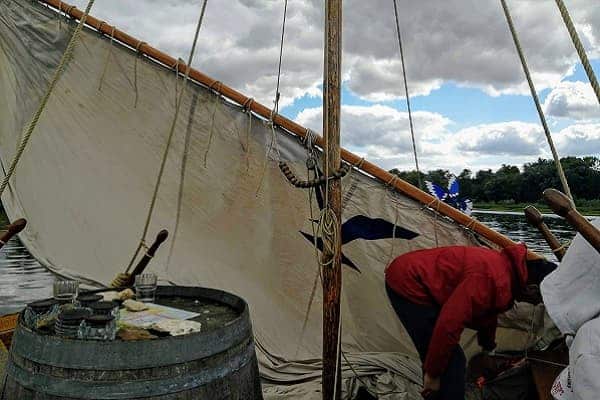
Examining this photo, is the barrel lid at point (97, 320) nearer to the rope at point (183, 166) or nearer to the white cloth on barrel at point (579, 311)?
the white cloth on barrel at point (579, 311)

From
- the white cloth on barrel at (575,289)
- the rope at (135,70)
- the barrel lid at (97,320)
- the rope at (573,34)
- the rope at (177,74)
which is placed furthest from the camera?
the rope at (135,70)

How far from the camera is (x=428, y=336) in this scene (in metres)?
2.94

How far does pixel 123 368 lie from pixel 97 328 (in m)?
0.19

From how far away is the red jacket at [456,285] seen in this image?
2.54 meters

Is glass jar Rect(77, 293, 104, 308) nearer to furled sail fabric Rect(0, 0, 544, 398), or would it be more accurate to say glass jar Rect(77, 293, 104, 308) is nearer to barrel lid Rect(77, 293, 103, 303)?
barrel lid Rect(77, 293, 103, 303)

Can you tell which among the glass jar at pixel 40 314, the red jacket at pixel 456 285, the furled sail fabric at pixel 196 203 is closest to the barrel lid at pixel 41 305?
the glass jar at pixel 40 314

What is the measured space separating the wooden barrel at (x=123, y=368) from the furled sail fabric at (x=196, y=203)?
1875 mm

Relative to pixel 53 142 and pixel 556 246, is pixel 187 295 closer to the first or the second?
pixel 556 246

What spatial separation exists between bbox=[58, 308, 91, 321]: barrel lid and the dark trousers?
5.66ft

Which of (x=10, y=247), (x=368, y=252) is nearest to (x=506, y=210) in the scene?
(x=10, y=247)

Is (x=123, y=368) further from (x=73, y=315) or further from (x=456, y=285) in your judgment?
(x=456, y=285)

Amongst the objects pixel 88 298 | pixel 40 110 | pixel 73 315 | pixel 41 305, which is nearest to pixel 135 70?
pixel 40 110

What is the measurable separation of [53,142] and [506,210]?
53129mm

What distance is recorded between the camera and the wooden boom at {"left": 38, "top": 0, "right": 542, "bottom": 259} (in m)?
3.54
